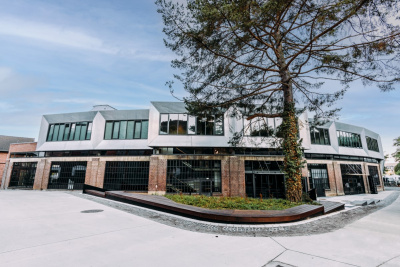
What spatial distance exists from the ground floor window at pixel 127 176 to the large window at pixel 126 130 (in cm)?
289

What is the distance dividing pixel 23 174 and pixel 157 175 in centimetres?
1928

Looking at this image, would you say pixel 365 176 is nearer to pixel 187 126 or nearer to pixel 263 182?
pixel 263 182

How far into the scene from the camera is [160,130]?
18.2m

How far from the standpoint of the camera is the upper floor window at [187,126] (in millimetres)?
18297

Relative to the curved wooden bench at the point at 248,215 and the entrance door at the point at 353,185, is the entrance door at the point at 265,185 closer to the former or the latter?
the curved wooden bench at the point at 248,215

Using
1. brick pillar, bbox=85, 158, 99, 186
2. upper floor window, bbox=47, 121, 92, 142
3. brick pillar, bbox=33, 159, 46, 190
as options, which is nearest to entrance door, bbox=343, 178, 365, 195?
brick pillar, bbox=85, 158, 99, 186

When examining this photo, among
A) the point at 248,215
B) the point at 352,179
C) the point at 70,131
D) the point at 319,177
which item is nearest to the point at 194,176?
the point at 248,215

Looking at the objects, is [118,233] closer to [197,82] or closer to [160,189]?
[197,82]

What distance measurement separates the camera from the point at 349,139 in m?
25.5

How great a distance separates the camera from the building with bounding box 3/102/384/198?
58.1 ft

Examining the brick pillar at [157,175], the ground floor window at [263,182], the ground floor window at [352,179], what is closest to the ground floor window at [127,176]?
the brick pillar at [157,175]

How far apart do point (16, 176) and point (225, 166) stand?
1054 inches

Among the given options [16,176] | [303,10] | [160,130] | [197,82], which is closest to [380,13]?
[303,10]

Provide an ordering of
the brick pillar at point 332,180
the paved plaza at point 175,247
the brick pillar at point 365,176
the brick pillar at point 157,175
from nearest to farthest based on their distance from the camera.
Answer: the paved plaza at point 175,247 < the brick pillar at point 157,175 < the brick pillar at point 332,180 < the brick pillar at point 365,176
